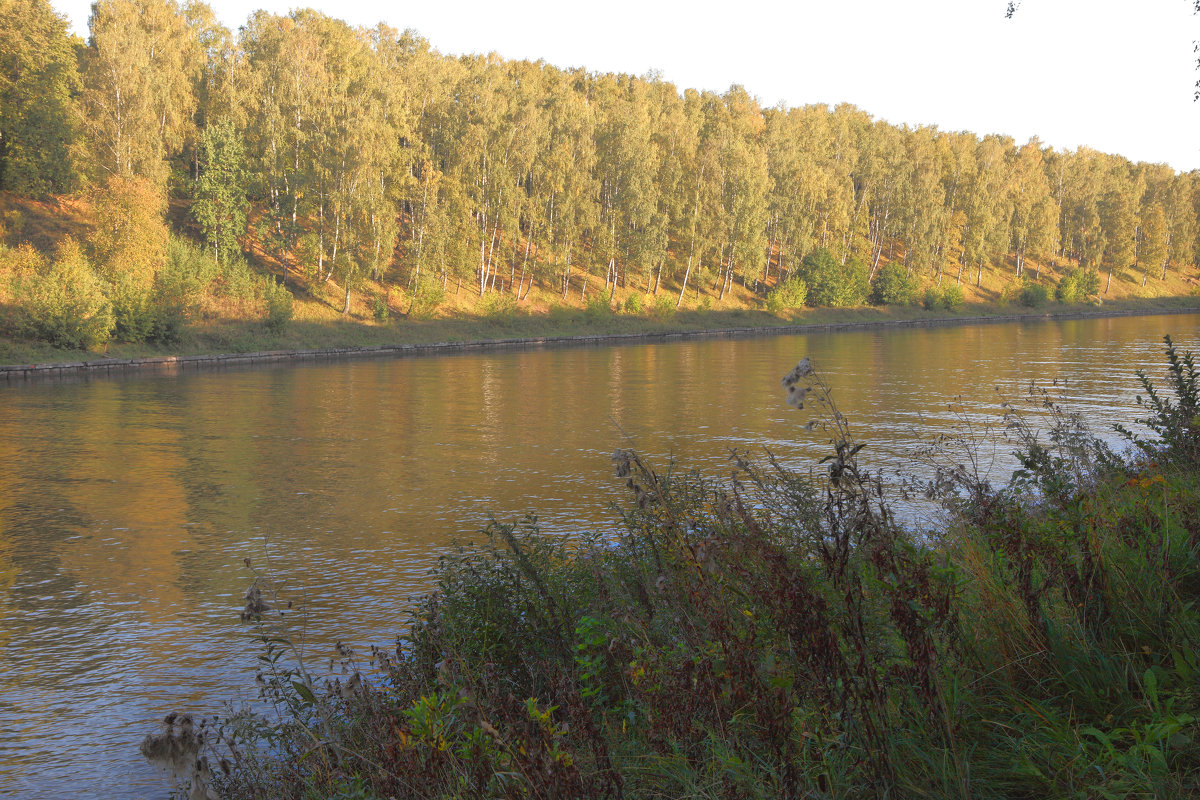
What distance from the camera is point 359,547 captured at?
12.5m

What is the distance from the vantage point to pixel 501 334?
2378 inches

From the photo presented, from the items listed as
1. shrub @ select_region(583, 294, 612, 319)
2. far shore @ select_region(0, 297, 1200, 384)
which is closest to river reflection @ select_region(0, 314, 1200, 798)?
far shore @ select_region(0, 297, 1200, 384)

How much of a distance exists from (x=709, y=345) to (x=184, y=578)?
47742 mm

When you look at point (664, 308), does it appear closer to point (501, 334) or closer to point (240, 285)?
point (501, 334)

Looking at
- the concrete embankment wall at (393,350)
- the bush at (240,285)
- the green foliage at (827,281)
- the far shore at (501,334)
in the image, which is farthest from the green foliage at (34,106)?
the green foliage at (827,281)

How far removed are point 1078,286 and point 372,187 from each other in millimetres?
83683

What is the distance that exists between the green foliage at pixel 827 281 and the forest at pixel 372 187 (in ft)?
0.68

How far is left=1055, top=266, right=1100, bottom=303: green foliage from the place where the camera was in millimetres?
102688

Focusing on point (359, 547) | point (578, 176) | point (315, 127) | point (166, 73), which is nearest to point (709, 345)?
point (578, 176)

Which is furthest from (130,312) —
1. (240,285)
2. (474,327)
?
(474,327)

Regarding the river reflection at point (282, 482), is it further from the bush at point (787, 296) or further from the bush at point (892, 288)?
the bush at point (892, 288)

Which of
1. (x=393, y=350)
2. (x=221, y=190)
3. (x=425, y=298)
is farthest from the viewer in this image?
(x=425, y=298)

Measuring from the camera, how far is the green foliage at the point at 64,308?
41.4 m

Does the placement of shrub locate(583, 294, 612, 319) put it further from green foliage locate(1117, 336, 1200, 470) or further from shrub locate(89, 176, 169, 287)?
green foliage locate(1117, 336, 1200, 470)
